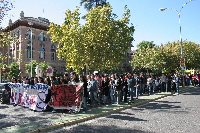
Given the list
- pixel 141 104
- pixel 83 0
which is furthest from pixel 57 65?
pixel 141 104

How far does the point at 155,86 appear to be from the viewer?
33344 mm

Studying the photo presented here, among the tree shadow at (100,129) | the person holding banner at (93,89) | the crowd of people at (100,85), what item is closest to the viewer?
the tree shadow at (100,129)

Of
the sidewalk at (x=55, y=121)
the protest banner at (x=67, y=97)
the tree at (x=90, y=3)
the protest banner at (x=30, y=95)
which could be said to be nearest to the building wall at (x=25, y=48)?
the tree at (x=90, y=3)

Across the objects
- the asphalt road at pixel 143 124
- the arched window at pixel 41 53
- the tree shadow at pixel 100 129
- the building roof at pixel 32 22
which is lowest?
→ the tree shadow at pixel 100 129

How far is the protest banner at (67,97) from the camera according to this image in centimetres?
1703

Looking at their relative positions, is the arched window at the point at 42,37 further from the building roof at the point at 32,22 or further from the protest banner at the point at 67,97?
the protest banner at the point at 67,97

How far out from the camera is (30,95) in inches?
746

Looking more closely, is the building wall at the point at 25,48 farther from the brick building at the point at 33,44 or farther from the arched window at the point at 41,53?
the arched window at the point at 41,53

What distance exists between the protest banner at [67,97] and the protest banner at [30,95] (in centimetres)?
53

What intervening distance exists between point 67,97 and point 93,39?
17.6 m

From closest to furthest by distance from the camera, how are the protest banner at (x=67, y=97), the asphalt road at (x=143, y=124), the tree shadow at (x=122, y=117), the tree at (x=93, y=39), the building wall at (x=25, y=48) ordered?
the asphalt road at (x=143, y=124) < the tree shadow at (x=122, y=117) < the protest banner at (x=67, y=97) < the tree at (x=93, y=39) < the building wall at (x=25, y=48)

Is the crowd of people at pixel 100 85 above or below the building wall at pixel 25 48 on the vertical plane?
below

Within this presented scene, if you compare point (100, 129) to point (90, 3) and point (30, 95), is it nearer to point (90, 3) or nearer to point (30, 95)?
point (30, 95)

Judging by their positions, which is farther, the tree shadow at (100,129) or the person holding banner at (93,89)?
the person holding banner at (93,89)
